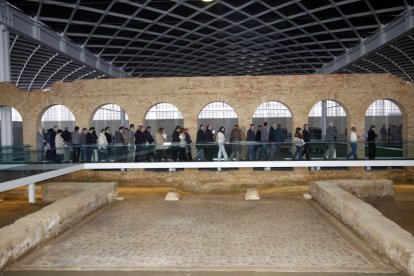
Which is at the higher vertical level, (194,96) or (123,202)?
(194,96)

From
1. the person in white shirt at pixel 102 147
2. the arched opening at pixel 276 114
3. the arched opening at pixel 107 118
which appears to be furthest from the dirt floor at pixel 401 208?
the arched opening at pixel 107 118

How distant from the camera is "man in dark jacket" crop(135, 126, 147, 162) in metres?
19.5

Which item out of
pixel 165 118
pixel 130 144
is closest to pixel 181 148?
pixel 130 144

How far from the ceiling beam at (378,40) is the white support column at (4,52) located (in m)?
21.1

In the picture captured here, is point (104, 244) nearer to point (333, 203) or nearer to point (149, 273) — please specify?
point (149, 273)

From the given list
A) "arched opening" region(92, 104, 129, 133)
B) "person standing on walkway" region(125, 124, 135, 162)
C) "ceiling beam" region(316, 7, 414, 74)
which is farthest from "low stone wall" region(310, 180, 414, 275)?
"arched opening" region(92, 104, 129, 133)

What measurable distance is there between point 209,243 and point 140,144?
10262 mm

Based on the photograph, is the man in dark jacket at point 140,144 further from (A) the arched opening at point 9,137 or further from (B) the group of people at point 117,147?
(A) the arched opening at point 9,137

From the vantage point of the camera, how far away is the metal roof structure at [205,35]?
76.0 ft

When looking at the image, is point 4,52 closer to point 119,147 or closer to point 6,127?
point 6,127

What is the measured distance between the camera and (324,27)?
27.2 metres

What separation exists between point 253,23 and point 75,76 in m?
21.5

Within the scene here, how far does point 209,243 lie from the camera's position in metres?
10.2

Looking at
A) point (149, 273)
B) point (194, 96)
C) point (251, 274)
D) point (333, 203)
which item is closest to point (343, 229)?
point (333, 203)
